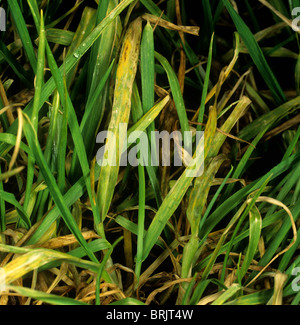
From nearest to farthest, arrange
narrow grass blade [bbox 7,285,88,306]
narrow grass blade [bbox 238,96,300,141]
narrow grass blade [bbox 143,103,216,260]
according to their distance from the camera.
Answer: narrow grass blade [bbox 7,285,88,306], narrow grass blade [bbox 143,103,216,260], narrow grass blade [bbox 238,96,300,141]

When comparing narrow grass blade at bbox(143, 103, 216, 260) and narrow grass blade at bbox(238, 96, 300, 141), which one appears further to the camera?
narrow grass blade at bbox(238, 96, 300, 141)

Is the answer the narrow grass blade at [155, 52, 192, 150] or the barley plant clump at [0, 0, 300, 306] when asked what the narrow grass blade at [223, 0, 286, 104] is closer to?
the barley plant clump at [0, 0, 300, 306]

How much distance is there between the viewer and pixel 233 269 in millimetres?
590

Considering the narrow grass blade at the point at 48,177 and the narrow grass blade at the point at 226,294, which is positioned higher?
the narrow grass blade at the point at 48,177

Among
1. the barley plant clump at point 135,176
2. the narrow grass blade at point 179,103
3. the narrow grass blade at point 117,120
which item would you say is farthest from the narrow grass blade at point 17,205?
the narrow grass blade at point 179,103

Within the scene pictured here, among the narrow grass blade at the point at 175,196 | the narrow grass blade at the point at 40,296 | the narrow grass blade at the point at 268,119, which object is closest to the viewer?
the narrow grass blade at the point at 40,296

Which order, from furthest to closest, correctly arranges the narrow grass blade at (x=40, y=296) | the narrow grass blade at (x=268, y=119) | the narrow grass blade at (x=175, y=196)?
1. the narrow grass blade at (x=268, y=119)
2. the narrow grass blade at (x=175, y=196)
3. the narrow grass blade at (x=40, y=296)

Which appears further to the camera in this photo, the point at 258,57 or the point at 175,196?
the point at 258,57

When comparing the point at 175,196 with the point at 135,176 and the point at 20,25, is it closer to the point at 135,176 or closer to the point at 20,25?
the point at 135,176

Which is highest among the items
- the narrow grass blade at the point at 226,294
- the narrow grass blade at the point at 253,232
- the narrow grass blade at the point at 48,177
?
the narrow grass blade at the point at 48,177

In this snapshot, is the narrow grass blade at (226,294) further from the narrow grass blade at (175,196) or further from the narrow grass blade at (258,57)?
the narrow grass blade at (258,57)

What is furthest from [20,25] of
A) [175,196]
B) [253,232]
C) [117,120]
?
[253,232]

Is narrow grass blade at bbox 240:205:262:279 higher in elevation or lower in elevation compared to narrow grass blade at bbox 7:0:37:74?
lower

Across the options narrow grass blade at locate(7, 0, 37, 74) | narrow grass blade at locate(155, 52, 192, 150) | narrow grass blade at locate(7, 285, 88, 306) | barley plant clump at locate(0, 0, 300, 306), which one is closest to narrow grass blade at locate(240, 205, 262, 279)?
barley plant clump at locate(0, 0, 300, 306)
